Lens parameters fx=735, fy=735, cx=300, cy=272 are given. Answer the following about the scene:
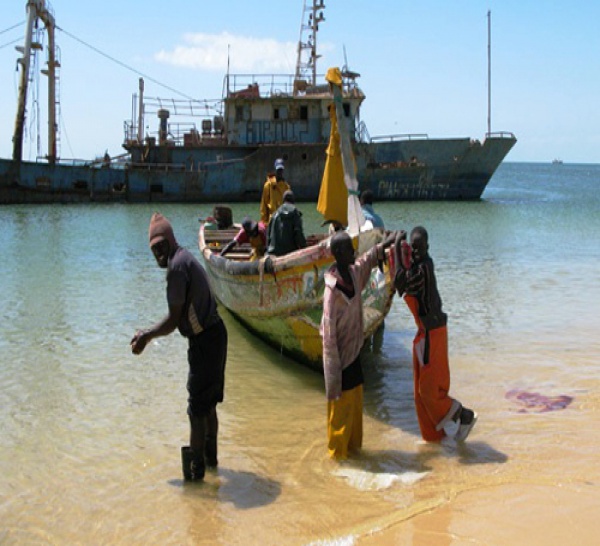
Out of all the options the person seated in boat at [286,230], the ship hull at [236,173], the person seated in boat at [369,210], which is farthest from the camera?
the ship hull at [236,173]

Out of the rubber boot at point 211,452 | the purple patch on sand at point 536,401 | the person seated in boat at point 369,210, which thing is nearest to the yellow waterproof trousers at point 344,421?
the rubber boot at point 211,452

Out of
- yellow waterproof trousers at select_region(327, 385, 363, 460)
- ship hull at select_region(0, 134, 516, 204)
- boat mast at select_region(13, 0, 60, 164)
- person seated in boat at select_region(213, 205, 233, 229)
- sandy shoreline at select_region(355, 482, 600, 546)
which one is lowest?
sandy shoreline at select_region(355, 482, 600, 546)

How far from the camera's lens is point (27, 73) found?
3131 cm

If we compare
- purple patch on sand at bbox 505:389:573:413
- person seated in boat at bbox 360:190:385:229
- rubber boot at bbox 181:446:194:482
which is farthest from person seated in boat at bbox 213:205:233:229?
rubber boot at bbox 181:446:194:482

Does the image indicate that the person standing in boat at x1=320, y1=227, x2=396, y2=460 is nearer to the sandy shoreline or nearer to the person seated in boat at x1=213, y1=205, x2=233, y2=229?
the sandy shoreline

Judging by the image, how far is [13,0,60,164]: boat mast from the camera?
3111 cm

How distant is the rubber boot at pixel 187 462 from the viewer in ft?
15.9

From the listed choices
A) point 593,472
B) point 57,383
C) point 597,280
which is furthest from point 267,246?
point 597,280

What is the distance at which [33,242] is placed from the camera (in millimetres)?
20594

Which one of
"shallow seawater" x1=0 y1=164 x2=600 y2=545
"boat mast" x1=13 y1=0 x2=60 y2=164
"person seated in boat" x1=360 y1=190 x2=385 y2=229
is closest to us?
"shallow seawater" x1=0 y1=164 x2=600 y2=545

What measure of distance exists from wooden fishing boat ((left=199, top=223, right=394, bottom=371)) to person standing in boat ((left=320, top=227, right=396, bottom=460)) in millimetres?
969

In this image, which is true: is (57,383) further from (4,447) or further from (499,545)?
(499,545)

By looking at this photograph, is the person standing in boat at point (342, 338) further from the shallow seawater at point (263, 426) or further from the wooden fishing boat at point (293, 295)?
the wooden fishing boat at point (293, 295)

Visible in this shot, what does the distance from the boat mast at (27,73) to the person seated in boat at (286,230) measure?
27.1m
